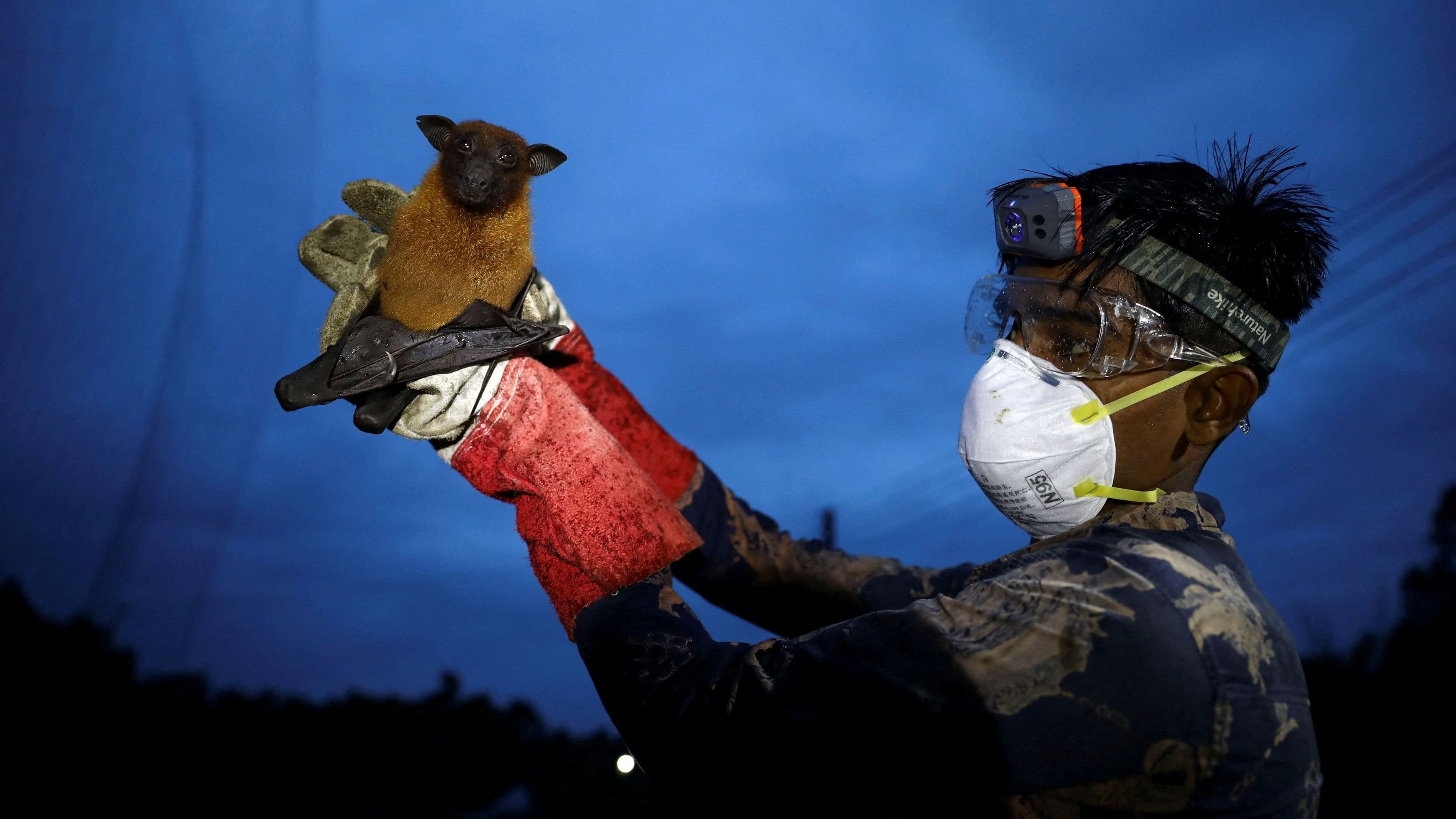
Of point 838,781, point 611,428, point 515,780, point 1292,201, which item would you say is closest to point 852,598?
point 611,428

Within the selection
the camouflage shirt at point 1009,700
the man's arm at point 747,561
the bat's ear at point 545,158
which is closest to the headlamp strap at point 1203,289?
the camouflage shirt at point 1009,700

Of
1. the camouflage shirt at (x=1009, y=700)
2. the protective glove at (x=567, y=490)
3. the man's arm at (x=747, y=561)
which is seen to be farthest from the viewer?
the man's arm at (x=747, y=561)

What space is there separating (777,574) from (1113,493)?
5.01ft

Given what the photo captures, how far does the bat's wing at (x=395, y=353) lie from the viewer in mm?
2441

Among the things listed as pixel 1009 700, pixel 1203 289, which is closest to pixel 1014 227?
pixel 1203 289

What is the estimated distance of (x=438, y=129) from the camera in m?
2.80

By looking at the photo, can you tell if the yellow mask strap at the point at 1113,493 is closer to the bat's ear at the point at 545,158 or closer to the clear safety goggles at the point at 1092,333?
the clear safety goggles at the point at 1092,333

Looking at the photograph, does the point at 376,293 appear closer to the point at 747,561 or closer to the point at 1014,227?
the point at 747,561

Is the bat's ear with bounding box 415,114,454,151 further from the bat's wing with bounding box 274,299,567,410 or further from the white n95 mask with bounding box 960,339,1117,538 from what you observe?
the white n95 mask with bounding box 960,339,1117,538

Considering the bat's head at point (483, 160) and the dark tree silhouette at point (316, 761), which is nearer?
the bat's head at point (483, 160)

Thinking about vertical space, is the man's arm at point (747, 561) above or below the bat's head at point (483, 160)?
below

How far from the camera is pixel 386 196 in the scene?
112 inches

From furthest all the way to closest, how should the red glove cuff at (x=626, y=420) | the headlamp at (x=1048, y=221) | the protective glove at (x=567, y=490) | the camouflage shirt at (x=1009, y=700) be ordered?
the red glove cuff at (x=626, y=420)
the headlamp at (x=1048, y=221)
the protective glove at (x=567, y=490)
the camouflage shirt at (x=1009, y=700)

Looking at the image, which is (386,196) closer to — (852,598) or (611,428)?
(611,428)
